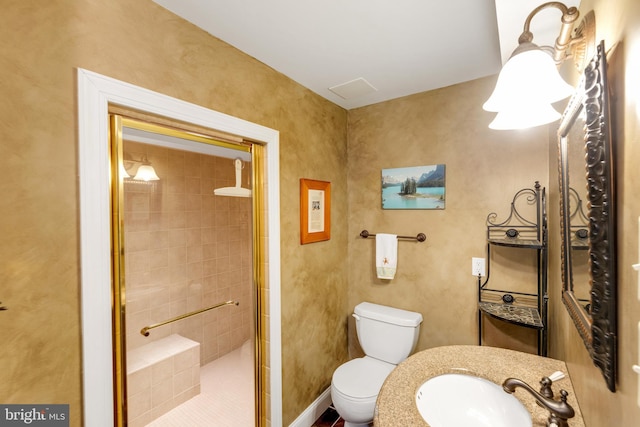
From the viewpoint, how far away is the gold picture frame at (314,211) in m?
1.87

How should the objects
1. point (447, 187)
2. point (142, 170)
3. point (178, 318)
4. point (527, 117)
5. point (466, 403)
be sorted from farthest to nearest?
point (447, 187)
point (178, 318)
point (142, 170)
point (466, 403)
point (527, 117)

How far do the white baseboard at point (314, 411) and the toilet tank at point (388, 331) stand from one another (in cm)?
48

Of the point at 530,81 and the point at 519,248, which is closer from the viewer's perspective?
the point at 530,81

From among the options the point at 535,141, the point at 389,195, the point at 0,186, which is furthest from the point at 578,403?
the point at 0,186

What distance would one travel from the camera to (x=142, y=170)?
125cm

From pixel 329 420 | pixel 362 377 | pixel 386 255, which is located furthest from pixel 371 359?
pixel 386 255

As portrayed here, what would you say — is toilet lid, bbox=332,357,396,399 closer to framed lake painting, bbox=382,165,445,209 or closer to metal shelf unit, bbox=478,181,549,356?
metal shelf unit, bbox=478,181,549,356

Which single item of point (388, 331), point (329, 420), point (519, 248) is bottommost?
point (329, 420)

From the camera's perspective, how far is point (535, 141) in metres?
1.63

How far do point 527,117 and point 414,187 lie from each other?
1135 mm

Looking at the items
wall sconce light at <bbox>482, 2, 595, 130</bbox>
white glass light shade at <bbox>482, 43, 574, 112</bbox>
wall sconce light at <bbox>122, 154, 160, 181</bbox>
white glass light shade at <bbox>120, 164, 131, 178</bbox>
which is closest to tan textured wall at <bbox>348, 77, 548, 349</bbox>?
wall sconce light at <bbox>482, 2, 595, 130</bbox>

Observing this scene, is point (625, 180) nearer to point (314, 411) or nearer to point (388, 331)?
→ point (388, 331)

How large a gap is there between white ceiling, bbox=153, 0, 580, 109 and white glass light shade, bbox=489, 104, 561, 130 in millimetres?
448

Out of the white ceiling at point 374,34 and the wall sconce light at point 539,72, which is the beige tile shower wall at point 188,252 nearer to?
the white ceiling at point 374,34
